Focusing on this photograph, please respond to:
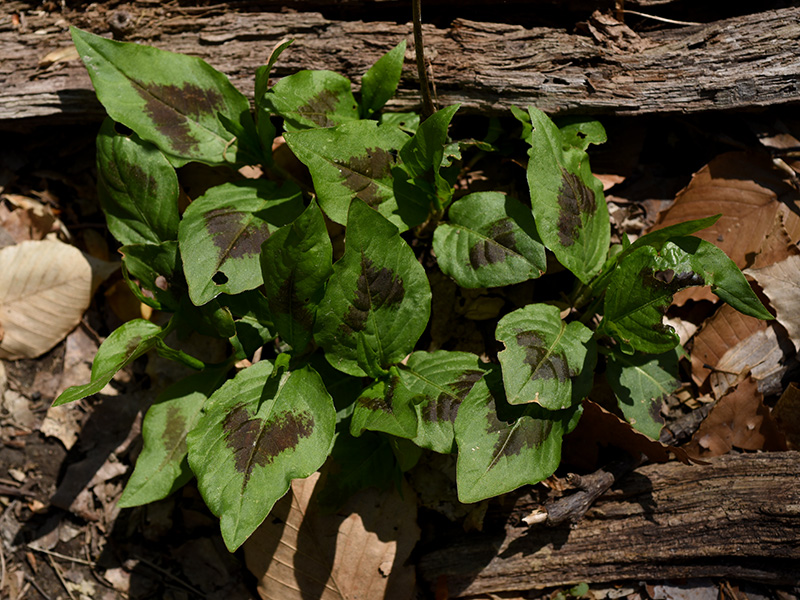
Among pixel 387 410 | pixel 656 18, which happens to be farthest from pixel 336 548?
pixel 656 18

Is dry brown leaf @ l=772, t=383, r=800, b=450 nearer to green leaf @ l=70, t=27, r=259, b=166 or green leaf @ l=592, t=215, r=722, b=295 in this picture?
green leaf @ l=592, t=215, r=722, b=295

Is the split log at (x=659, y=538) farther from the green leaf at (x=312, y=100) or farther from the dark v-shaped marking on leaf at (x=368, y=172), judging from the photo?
the green leaf at (x=312, y=100)

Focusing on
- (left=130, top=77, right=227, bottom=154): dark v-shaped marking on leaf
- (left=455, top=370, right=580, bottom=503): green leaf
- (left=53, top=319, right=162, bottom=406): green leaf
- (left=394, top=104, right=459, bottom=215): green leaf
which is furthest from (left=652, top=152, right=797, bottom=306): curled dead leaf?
(left=53, top=319, right=162, bottom=406): green leaf

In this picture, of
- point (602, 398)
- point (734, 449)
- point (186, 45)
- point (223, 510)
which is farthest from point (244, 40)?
point (734, 449)

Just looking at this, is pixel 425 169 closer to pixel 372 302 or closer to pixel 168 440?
pixel 372 302

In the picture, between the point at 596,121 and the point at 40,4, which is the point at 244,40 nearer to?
the point at 40,4
